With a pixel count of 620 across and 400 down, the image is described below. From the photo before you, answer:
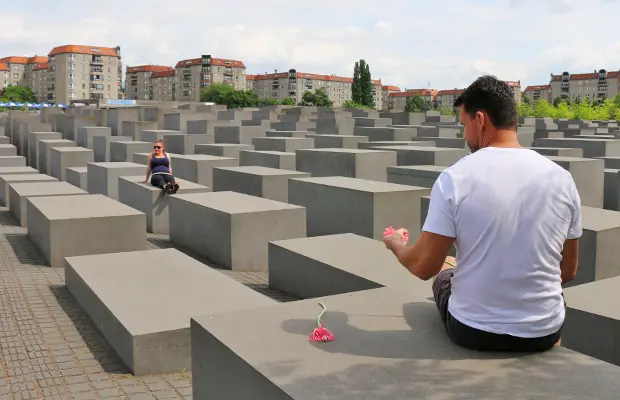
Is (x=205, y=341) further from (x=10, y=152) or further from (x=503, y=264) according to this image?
(x=10, y=152)

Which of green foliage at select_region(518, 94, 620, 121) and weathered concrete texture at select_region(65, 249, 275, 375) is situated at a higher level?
green foliage at select_region(518, 94, 620, 121)

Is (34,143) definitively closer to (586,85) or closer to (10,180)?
(10,180)

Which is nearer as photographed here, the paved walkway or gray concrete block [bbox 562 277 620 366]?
gray concrete block [bbox 562 277 620 366]

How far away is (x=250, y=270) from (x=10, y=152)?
51.6 ft

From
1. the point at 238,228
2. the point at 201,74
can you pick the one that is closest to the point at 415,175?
the point at 238,228

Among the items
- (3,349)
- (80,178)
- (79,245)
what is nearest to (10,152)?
(80,178)

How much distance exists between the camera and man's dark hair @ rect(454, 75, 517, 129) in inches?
122

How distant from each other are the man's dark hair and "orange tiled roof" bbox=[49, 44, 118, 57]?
150 meters

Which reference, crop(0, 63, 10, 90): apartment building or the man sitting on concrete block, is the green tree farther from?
crop(0, 63, 10, 90): apartment building

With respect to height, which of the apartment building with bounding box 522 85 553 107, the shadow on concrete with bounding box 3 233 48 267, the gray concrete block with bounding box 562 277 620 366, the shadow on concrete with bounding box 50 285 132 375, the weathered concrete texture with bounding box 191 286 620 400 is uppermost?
the apartment building with bounding box 522 85 553 107

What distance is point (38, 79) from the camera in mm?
154750

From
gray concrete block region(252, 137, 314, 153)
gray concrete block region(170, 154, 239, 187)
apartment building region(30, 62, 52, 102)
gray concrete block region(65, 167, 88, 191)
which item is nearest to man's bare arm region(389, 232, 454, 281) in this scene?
gray concrete block region(170, 154, 239, 187)

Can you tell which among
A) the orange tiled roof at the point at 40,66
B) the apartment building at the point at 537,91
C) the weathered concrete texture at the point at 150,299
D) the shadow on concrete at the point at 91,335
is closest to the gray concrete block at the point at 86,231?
the shadow on concrete at the point at 91,335

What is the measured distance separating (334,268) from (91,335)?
230cm
